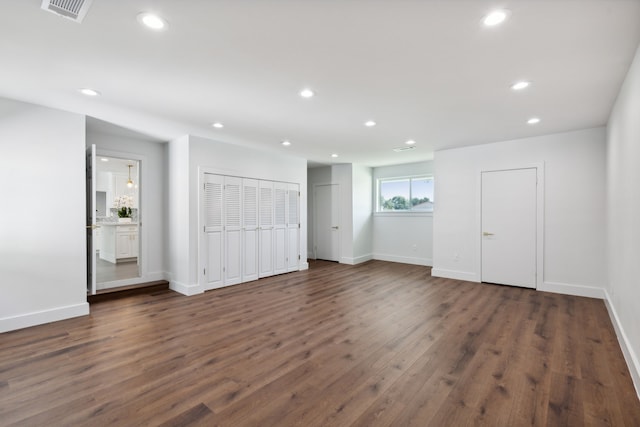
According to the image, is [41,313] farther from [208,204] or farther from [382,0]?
[382,0]

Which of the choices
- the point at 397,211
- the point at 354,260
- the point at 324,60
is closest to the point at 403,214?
the point at 397,211

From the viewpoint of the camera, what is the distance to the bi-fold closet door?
4.91 metres

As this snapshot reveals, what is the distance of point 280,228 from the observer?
20.0 feet

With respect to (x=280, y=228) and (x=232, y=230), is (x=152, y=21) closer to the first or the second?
(x=232, y=230)

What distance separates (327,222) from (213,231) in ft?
11.8

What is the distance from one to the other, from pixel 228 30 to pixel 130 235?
7287mm

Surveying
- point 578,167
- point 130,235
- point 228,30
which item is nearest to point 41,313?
point 228,30

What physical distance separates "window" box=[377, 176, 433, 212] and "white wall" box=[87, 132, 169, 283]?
5287mm

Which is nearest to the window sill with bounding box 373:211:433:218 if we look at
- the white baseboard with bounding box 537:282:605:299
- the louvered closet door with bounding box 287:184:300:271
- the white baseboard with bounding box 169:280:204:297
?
the louvered closet door with bounding box 287:184:300:271

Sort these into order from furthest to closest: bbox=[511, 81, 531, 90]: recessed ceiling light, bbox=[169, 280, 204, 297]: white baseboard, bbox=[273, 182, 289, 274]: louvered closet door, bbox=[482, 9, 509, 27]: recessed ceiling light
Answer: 1. bbox=[273, 182, 289, 274]: louvered closet door
2. bbox=[169, 280, 204, 297]: white baseboard
3. bbox=[511, 81, 531, 90]: recessed ceiling light
4. bbox=[482, 9, 509, 27]: recessed ceiling light

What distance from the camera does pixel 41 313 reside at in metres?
3.35

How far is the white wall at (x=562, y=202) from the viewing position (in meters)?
4.33

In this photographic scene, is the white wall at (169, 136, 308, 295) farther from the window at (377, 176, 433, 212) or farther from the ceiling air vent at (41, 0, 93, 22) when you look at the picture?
the window at (377, 176, 433, 212)

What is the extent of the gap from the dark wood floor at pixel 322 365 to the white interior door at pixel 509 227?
0.89m
